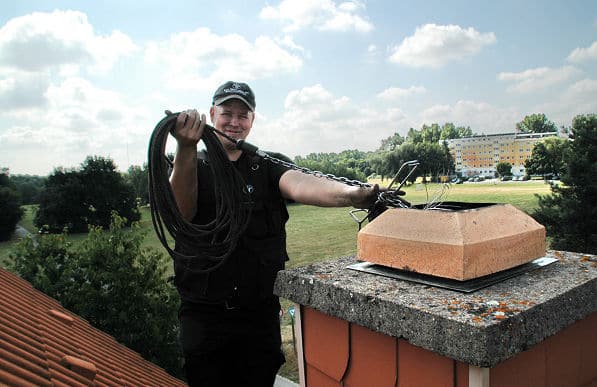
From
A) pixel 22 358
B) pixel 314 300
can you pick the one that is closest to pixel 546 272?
pixel 314 300

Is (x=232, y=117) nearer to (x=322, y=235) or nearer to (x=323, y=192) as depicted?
(x=323, y=192)

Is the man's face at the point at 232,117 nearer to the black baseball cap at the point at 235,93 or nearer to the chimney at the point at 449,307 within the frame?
the black baseball cap at the point at 235,93

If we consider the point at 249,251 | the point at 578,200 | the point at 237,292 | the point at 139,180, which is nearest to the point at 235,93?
the point at 249,251

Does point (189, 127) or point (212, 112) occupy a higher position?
point (212, 112)

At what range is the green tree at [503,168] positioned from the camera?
50.1 metres

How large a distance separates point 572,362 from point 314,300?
0.99m

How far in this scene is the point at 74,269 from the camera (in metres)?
5.54

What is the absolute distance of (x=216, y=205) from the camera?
2.96 m

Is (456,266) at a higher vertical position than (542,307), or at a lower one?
higher

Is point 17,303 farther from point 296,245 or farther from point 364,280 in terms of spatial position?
point 296,245

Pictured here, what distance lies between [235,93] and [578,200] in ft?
32.5

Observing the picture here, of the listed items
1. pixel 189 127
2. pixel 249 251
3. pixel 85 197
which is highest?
pixel 189 127

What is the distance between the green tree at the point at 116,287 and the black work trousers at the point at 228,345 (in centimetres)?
247

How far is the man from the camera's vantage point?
117 inches
